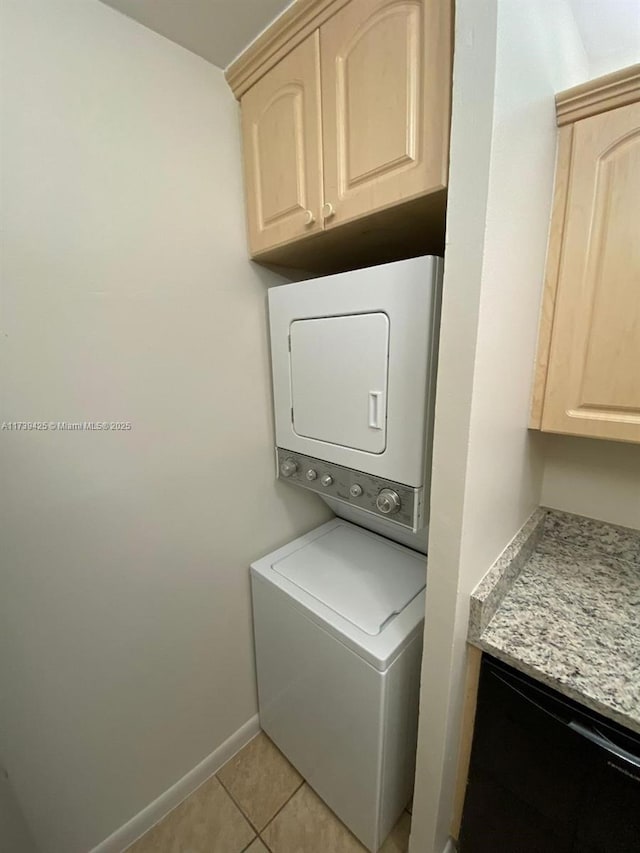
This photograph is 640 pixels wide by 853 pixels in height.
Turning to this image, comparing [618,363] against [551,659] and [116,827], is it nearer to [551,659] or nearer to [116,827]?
[551,659]

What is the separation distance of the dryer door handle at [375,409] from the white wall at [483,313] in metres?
0.27

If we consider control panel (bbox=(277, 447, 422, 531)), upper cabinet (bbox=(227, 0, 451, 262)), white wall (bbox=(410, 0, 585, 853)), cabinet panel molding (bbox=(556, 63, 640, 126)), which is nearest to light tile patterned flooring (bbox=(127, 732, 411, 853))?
white wall (bbox=(410, 0, 585, 853))

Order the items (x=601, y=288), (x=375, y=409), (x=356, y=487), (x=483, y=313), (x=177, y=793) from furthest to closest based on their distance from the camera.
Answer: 1. (x=177, y=793)
2. (x=356, y=487)
3. (x=375, y=409)
4. (x=601, y=288)
5. (x=483, y=313)

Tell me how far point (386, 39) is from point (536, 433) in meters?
1.25

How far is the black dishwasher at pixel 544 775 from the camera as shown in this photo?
2.61ft

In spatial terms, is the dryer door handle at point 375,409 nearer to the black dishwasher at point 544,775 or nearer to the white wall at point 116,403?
the white wall at point 116,403

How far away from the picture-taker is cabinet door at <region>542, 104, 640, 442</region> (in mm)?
916

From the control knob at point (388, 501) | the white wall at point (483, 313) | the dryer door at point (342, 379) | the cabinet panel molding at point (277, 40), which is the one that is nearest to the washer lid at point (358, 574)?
the white wall at point (483, 313)

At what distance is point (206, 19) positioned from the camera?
3.30 ft

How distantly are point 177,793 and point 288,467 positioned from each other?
4.66 ft

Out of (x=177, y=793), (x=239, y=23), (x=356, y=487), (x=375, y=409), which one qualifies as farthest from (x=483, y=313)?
(x=177, y=793)

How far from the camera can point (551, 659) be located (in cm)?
88

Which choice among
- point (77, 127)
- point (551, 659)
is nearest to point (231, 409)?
point (77, 127)

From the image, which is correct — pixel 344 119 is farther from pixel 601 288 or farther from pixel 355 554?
pixel 355 554
